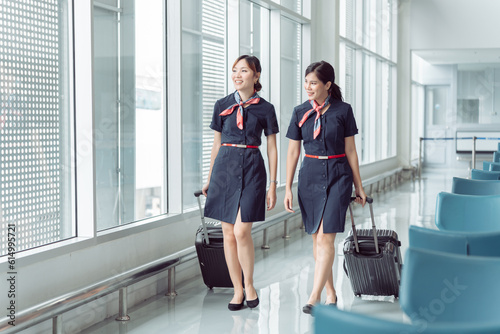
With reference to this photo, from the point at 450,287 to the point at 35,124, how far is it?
2.69 m

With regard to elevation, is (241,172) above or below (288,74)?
below

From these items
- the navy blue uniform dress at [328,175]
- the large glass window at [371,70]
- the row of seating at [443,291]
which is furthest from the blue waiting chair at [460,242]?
the large glass window at [371,70]

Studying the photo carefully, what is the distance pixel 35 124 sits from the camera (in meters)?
3.91

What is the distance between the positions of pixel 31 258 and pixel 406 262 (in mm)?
2313

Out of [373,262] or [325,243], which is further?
[373,262]

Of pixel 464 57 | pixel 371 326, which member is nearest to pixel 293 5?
pixel 371 326

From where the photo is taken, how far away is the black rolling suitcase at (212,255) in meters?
4.90

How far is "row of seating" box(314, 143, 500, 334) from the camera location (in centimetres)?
139

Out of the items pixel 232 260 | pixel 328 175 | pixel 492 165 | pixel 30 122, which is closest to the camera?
pixel 30 122

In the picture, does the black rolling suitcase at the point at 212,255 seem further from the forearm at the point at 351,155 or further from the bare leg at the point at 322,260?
the forearm at the point at 351,155

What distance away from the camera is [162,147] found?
5.51 meters

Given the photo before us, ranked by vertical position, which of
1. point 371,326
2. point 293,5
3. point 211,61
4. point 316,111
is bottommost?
point 371,326

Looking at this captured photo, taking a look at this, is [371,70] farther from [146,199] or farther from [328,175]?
[328,175]

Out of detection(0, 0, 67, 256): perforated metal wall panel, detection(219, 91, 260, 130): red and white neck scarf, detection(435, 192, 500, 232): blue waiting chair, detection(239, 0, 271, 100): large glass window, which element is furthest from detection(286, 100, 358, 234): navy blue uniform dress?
detection(239, 0, 271, 100): large glass window
